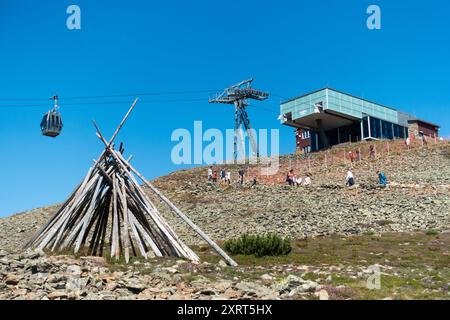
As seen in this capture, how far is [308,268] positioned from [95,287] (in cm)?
686

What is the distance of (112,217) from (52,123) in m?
10.6

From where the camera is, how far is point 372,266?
53.7ft

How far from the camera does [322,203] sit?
3550 centimetres

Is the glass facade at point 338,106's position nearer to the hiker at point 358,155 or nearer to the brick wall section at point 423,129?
the brick wall section at point 423,129

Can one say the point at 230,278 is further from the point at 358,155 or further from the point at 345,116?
the point at 345,116

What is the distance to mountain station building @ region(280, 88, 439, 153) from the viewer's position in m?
68.5

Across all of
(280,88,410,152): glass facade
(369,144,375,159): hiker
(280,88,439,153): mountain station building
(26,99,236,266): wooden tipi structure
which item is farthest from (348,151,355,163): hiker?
(26,99,236,266): wooden tipi structure

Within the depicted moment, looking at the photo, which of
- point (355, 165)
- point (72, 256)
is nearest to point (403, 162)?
point (355, 165)

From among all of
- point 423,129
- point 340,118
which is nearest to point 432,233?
point 340,118

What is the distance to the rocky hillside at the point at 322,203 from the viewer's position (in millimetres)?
29141

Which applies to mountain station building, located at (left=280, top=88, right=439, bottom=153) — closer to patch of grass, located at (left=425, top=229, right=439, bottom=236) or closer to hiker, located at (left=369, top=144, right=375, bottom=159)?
hiker, located at (left=369, top=144, right=375, bottom=159)

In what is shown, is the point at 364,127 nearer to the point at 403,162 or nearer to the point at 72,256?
the point at 403,162

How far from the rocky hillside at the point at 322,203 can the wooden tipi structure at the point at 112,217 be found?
27.1ft

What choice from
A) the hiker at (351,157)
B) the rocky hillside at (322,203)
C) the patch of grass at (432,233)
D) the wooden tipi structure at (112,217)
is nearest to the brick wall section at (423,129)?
the rocky hillside at (322,203)
